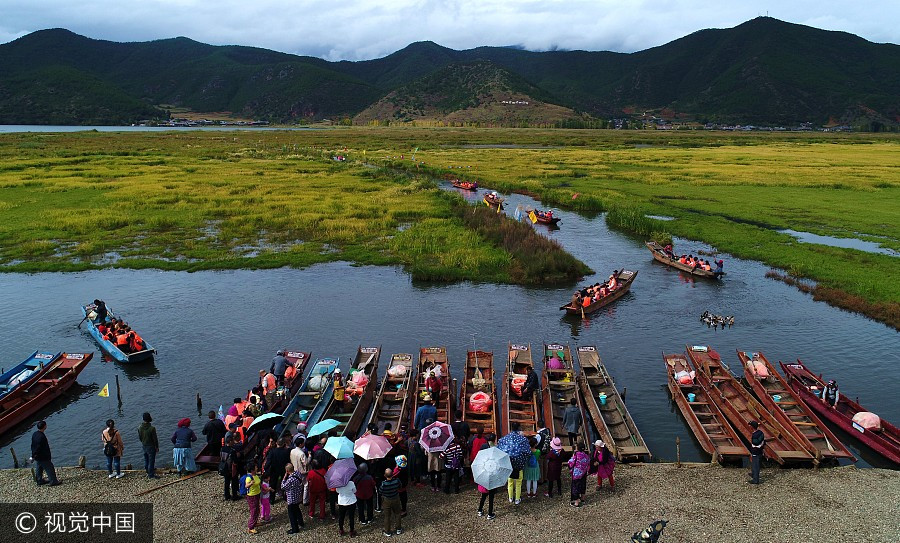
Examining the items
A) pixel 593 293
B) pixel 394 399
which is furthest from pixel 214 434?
pixel 593 293

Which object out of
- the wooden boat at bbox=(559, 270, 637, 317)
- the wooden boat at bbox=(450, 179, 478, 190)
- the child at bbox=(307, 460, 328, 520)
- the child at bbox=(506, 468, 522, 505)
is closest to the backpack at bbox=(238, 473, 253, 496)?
the child at bbox=(307, 460, 328, 520)

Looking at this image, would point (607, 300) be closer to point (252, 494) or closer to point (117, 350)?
point (252, 494)

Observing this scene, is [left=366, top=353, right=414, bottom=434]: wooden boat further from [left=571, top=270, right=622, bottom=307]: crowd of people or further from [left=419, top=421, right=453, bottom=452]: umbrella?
[left=571, top=270, right=622, bottom=307]: crowd of people

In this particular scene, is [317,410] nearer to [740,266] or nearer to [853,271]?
[740,266]

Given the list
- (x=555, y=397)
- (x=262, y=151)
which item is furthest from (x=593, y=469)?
(x=262, y=151)

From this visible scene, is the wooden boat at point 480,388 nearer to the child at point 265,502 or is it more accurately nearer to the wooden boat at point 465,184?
the child at point 265,502
